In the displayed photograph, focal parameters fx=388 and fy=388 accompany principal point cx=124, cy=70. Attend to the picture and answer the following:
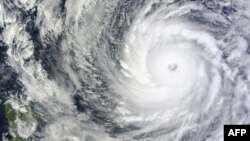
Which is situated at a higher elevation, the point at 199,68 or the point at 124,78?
the point at 199,68

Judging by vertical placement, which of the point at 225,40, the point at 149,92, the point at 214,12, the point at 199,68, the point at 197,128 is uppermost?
the point at 214,12

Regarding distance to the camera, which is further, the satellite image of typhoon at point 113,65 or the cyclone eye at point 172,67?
the cyclone eye at point 172,67

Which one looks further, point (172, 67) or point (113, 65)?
point (172, 67)

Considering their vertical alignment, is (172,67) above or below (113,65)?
above

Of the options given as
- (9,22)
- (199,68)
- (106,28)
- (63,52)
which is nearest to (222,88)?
(199,68)

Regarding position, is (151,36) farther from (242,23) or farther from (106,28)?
(242,23)

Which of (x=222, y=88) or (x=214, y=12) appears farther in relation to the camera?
(x=214, y=12)

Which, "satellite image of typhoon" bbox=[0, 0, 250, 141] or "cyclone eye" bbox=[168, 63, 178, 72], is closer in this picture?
"satellite image of typhoon" bbox=[0, 0, 250, 141]
